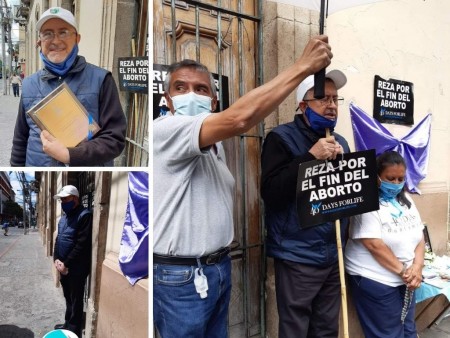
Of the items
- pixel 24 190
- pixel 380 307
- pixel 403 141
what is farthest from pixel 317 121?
pixel 403 141

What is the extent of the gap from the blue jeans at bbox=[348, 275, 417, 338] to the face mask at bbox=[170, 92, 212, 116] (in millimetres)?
1600

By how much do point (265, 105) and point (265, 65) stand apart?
4.67 feet

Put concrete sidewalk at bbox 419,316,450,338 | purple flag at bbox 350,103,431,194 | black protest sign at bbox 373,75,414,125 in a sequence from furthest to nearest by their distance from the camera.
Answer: concrete sidewalk at bbox 419,316,450,338 → black protest sign at bbox 373,75,414,125 → purple flag at bbox 350,103,431,194

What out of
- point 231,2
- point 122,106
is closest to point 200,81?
point 122,106

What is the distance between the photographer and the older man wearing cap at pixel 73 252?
1013 millimetres

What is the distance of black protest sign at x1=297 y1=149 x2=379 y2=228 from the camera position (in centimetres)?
198

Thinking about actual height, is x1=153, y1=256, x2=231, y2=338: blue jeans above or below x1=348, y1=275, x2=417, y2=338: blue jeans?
above

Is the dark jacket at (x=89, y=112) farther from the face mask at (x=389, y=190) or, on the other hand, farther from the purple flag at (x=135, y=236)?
the face mask at (x=389, y=190)

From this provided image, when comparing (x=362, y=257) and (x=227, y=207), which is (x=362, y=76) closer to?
(x=362, y=257)

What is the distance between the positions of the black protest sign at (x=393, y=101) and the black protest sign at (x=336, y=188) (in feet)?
4.42

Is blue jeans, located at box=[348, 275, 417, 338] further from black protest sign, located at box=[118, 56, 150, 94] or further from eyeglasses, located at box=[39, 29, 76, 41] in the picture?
eyeglasses, located at box=[39, 29, 76, 41]

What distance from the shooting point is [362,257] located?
8.17 ft

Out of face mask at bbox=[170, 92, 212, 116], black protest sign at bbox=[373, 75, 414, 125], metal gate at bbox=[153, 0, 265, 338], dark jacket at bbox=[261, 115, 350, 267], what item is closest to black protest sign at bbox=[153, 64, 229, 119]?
metal gate at bbox=[153, 0, 265, 338]

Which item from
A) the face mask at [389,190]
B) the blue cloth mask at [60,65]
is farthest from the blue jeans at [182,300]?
the face mask at [389,190]
